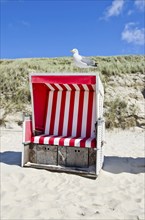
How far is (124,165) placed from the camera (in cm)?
471

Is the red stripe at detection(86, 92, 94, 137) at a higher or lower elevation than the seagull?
lower

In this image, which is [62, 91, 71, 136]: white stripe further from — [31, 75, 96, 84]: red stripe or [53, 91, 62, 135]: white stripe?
[31, 75, 96, 84]: red stripe

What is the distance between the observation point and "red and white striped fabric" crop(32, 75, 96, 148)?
4840mm

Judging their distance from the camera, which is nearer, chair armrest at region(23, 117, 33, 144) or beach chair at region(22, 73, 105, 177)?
beach chair at region(22, 73, 105, 177)

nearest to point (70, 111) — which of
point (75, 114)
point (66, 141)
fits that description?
point (75, 114)

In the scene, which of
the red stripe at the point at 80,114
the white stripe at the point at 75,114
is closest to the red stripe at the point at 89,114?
the red stripe at the point at 80,114

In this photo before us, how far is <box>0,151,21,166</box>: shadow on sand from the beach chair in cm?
35

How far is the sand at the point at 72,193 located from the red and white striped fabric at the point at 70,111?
845 mm

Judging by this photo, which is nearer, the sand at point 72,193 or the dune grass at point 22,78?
the sand at point 72,193

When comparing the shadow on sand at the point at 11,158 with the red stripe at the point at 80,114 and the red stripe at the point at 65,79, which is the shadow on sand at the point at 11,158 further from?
the red stripe at the point at 65,79

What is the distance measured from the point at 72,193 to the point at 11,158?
214 centimetres

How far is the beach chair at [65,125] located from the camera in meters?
4.05

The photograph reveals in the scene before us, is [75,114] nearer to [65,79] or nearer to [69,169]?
[65,79]

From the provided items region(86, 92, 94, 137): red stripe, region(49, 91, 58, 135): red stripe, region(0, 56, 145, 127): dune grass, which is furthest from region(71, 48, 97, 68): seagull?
region(0, 56, 145, 127): dune grass
